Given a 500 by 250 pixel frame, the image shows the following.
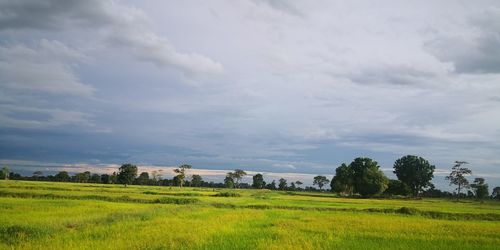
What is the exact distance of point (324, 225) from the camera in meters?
24.6

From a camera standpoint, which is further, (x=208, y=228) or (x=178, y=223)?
(x=178, y=223)

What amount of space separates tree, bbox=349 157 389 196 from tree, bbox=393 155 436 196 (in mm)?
15622

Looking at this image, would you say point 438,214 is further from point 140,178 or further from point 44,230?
point 140,178

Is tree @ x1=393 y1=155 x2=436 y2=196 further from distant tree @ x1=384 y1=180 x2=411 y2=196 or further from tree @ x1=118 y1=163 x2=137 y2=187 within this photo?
tree @ x1=118 y1=163 x2=137 y2=187

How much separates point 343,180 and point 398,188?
45.3 feet

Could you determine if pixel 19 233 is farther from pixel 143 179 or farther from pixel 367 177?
pixel 143 179

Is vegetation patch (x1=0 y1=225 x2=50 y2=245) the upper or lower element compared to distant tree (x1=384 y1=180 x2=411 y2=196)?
lower

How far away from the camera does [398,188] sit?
93500mm

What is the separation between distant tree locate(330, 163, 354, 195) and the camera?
88875mm

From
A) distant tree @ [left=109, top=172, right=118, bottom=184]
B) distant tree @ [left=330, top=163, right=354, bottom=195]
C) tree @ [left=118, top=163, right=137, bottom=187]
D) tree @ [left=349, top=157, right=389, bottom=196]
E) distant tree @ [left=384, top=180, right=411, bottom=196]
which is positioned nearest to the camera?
tree @ [left=349, top=157, right=389, bottom=196]

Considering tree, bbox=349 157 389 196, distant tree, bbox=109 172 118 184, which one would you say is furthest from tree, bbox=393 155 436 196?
distant tree, bbox=109 172 118 184

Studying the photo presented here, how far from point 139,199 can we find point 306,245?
31.0 m

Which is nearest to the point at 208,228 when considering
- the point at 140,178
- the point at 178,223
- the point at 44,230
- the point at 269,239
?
the point at 178,223

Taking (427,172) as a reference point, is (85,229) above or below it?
below
